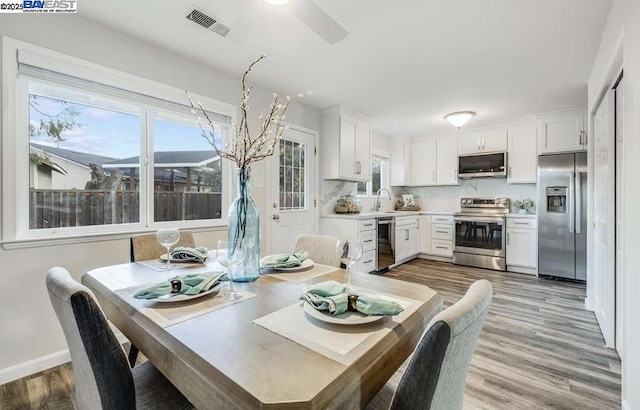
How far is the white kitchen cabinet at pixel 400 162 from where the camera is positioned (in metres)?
5.72

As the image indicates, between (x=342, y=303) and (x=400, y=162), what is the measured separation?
5.20 m

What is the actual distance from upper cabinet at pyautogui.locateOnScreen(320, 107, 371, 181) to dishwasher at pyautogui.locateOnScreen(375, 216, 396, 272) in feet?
2.68

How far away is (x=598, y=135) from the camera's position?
2.65 metres

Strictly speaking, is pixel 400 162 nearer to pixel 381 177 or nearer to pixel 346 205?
pixel 381 177

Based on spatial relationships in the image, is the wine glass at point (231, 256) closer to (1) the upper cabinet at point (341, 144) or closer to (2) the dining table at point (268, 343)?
(2) the dining table at point (268, 343)

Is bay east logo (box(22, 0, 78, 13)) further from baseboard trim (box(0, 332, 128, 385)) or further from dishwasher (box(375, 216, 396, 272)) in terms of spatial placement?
dishwasher (box(375, 216, 396, 272))

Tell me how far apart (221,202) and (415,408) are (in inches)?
108

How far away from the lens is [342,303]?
0.93 metres

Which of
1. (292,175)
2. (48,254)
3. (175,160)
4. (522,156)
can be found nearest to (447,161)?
(522,156)

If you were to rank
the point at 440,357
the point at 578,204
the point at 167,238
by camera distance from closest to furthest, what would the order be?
the point at 440,357
the point at 167,238
the point at 578,204

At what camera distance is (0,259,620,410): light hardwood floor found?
5.41 feet

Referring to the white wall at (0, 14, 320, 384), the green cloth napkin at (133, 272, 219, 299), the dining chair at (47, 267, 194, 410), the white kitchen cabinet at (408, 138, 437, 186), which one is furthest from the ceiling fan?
the white kitchen cabinet at (408, 138, 437, 186)

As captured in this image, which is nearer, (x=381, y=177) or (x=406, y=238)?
(x=406, y=238)

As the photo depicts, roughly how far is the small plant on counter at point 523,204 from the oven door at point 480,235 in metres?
0.60
